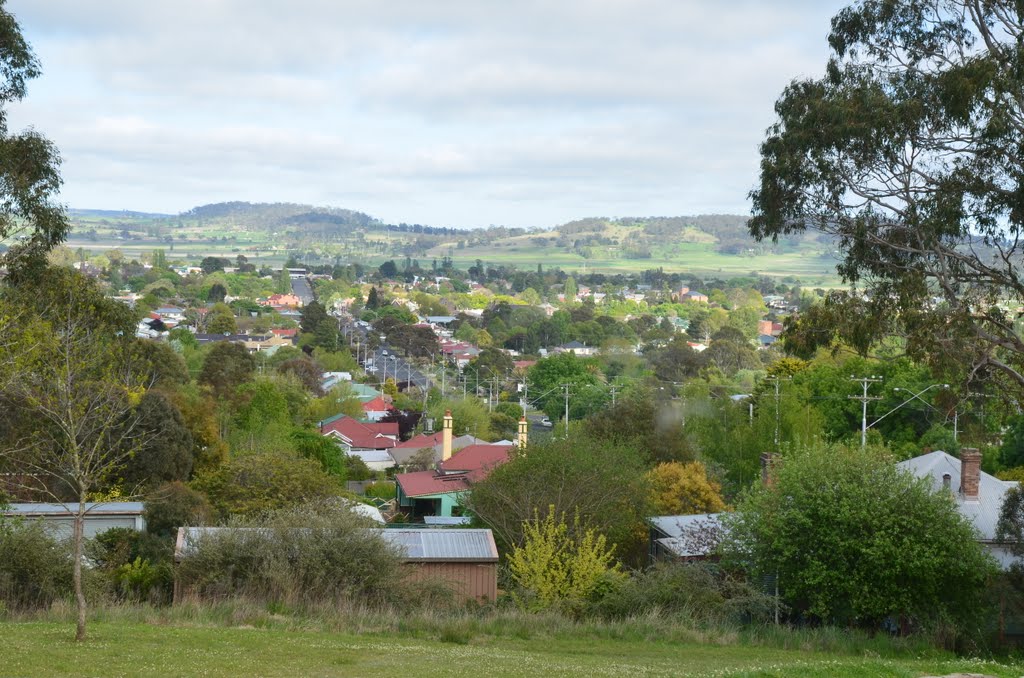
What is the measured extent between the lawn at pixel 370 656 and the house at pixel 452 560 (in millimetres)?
4963

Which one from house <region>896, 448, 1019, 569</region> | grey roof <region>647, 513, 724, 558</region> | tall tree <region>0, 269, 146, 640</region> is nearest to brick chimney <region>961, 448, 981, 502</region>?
house <region>896, 448, 1019, 569</region>

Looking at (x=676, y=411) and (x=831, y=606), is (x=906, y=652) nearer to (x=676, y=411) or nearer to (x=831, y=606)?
(x=831, y=606)

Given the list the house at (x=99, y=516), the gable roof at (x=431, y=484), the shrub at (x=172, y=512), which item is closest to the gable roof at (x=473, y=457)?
Result: the gable roof at (x=431, y=484)

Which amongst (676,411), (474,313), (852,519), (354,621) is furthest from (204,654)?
(474,313)

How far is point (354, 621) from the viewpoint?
52.6 feet

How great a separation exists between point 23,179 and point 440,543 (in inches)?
384

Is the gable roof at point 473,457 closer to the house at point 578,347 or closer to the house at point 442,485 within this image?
the house at point 442,485

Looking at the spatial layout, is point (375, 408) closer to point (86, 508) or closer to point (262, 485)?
point (262, 485)

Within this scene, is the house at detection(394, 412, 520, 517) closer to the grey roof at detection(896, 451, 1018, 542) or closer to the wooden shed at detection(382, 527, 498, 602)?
the grey roof at detection(896, 451, 1018, 542)

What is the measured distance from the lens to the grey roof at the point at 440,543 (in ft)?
66.8

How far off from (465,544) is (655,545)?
7.73m

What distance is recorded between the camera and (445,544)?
840 inches

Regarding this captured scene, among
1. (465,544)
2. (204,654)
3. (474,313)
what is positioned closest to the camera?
(204,654)

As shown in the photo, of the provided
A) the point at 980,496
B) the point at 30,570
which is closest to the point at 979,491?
the point at 980,496
